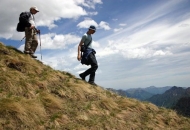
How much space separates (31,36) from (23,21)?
1.04 metres

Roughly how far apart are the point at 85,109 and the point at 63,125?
73.7 inches

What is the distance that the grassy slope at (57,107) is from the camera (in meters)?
7.54

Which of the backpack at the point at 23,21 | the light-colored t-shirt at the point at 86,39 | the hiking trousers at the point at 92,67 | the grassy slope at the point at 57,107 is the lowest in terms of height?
the grassy slope at the point at 57,107

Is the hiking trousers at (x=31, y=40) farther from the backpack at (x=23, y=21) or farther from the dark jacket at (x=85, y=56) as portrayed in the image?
the dark jacket at (x=85, y=56)

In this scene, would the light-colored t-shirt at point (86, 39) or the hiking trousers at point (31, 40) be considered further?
the hiking trousers at point (31, 40)

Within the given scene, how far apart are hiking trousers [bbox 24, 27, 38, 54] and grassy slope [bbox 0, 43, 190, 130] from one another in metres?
0.93

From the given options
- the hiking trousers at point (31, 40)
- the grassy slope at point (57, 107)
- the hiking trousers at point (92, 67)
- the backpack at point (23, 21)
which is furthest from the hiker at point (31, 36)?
the hiking trousers at point (92, 67)

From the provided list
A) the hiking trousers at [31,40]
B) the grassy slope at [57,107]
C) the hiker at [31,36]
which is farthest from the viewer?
the hiking trousers at [31,40]

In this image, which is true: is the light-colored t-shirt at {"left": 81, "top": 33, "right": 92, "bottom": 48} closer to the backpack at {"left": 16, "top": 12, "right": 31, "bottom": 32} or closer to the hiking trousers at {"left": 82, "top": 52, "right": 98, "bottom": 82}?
the hiking trousers at {"left": 82, "top": 52, "right": 98, "bottom": 82}

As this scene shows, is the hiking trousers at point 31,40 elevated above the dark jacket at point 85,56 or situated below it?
above

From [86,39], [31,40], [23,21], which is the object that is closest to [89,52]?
[86,39]

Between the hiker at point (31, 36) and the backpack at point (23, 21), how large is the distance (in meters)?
0.18

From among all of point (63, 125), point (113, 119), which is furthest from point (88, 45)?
point (63, 125)

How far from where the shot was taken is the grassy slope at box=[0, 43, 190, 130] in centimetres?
754
